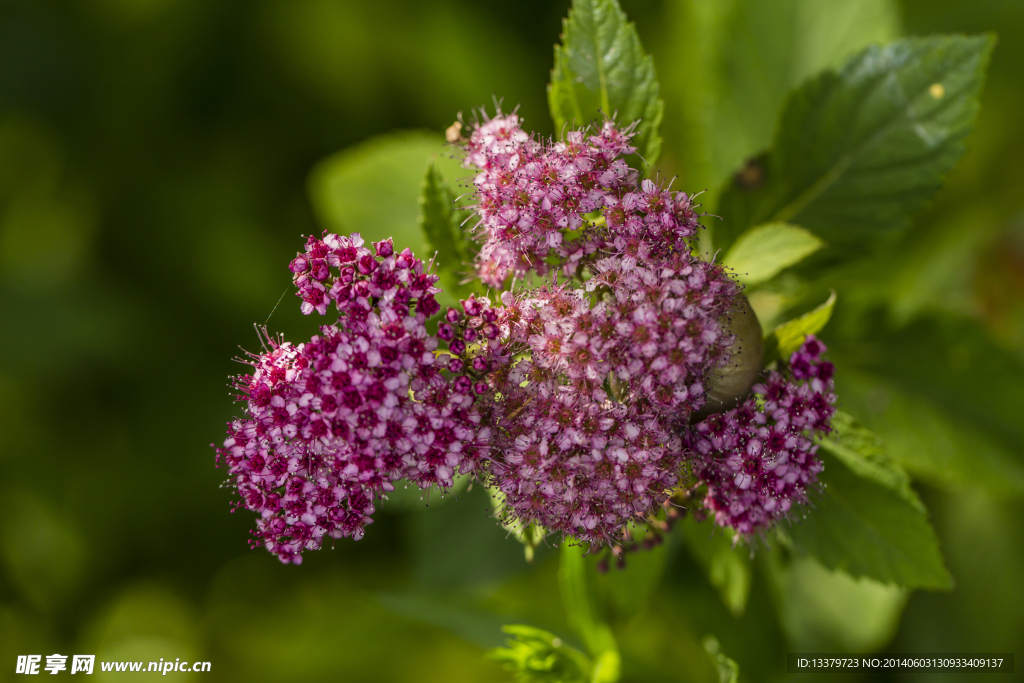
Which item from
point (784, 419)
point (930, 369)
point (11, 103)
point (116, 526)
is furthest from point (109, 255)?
point (930, 369)

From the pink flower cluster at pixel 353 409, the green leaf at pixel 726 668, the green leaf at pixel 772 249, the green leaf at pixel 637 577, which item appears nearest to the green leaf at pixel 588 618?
the green leaf at pixel 637 577

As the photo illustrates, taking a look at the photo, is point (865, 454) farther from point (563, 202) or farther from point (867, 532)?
point (563, 202)

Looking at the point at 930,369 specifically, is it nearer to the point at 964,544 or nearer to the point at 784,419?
the point at 784,419

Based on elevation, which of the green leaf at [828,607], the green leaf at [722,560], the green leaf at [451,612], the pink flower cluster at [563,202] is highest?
the pink flower cluster at [563,202]

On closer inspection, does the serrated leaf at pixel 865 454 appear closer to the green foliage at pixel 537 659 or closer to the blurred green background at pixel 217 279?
the green foliage at pixel 537 659

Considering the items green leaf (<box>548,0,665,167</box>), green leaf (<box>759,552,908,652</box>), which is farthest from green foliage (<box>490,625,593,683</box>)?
green leaf (<box>548,0,665,167</box>)

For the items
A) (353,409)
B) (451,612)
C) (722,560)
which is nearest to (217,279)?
(451,612)

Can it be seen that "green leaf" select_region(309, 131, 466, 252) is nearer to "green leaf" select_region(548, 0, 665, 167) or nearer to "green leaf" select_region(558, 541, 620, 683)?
"green leaf" select_region(548, 0, 665, 167)
